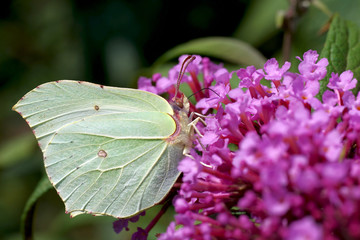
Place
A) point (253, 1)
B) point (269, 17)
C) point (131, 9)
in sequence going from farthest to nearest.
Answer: point (131, 9)
point (253, 1)
point (269, 17)

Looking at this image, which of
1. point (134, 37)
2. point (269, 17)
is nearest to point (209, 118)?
point (269, 17)

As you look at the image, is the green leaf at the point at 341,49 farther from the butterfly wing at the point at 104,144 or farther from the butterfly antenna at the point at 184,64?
the butterfly wing at the point at 104,144

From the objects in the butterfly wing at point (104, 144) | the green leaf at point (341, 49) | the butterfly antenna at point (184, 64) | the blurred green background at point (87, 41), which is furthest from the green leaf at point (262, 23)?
the butterfly wing at point (104, 144)

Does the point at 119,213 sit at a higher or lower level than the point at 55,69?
higher

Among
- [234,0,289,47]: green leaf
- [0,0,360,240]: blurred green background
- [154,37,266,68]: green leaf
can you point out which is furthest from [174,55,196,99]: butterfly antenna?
[234,0,289,47]: green leaf

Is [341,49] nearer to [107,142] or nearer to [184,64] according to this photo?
[184,64]

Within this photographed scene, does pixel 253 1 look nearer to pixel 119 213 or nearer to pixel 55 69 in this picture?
pixel 55 69

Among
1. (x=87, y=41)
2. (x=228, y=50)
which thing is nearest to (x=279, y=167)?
(x=228, y=50)
